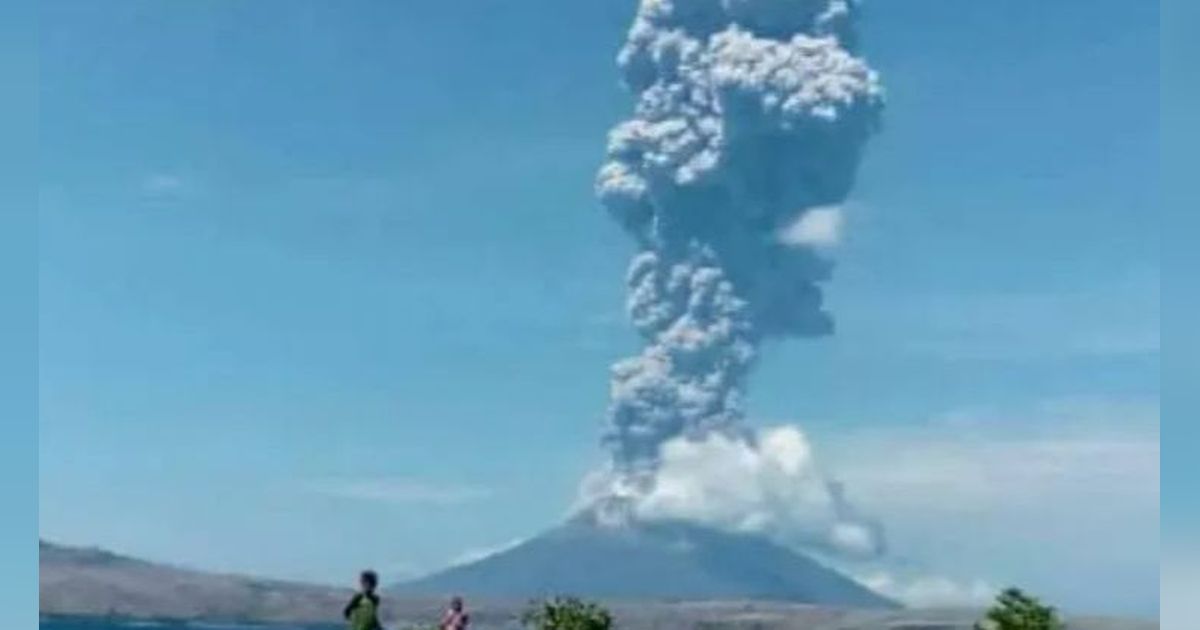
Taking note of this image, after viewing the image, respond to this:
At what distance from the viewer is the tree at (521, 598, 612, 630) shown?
19797mm

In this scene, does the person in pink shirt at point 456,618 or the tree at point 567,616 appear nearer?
the person in pink shirt at point 456,618

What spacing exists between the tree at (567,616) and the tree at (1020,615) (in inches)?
131

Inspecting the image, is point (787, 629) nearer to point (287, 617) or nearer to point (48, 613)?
point (287, 617)

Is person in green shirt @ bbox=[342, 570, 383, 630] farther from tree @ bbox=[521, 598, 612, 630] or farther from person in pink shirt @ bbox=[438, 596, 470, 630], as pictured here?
tree @ bbox=[521, 598, 612, 630]

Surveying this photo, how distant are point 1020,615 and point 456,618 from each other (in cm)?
474

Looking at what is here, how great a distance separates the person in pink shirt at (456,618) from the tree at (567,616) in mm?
2111

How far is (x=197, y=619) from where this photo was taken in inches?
7712

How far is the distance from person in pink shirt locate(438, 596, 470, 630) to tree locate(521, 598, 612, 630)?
6.93ft

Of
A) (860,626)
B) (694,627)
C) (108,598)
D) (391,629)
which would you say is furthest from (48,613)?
(391,629)

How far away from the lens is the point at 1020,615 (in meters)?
18.9

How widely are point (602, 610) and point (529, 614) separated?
0.66 metres

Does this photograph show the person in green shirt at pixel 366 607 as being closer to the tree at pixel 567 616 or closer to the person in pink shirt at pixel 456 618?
the person in pink shirt at pixel 456 618

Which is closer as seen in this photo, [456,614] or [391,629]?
[456,614]

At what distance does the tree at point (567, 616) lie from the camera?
65.0ft
